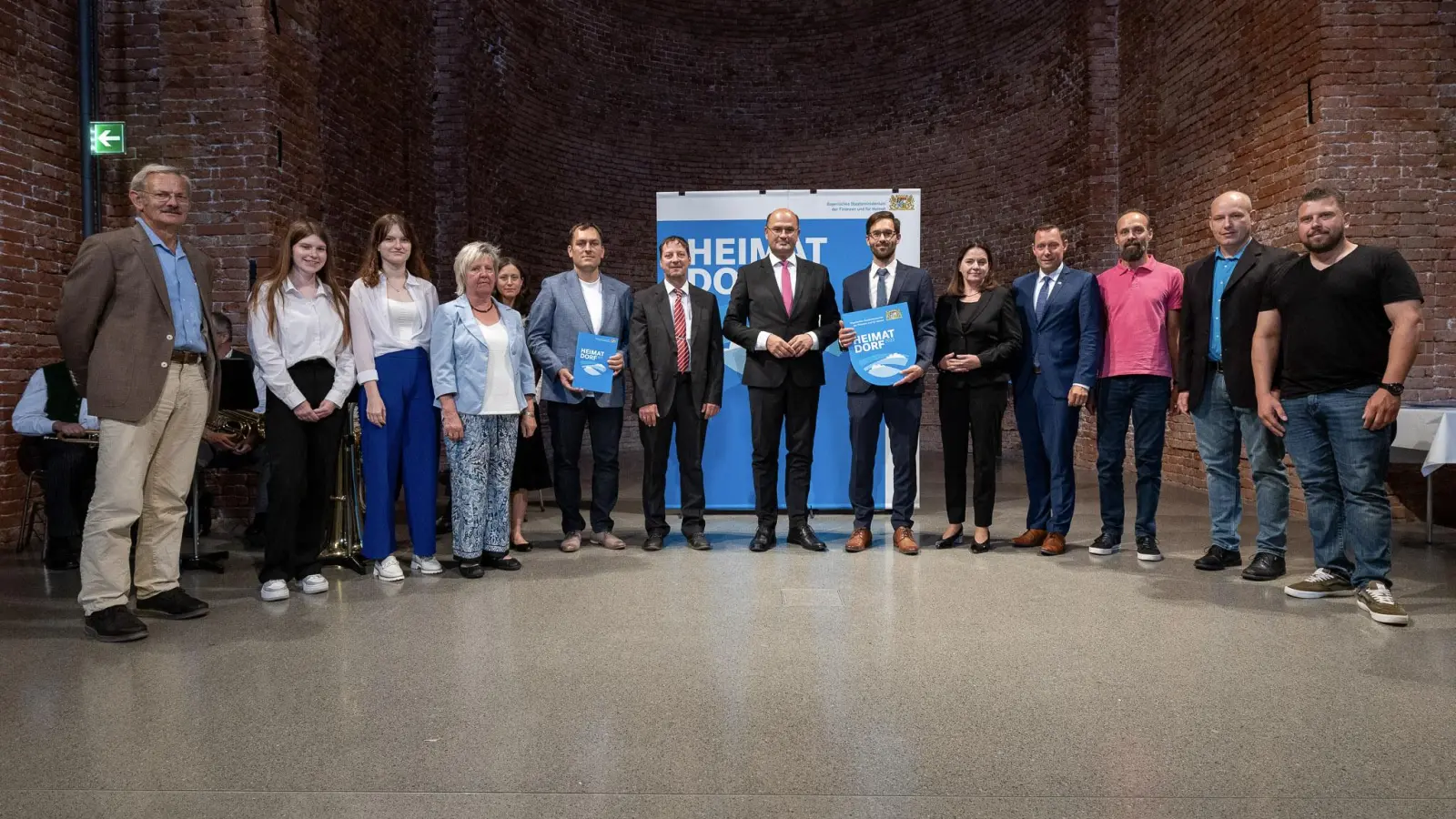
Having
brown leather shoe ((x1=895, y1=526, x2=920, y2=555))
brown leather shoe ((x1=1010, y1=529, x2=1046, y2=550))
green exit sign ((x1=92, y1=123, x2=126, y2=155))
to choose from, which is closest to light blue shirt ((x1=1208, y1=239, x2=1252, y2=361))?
brown leather shoe ((x1=1010, y1=529, x2=1046, y2=550))

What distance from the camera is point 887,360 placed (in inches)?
179

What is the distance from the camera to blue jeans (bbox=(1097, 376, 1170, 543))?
447 cm

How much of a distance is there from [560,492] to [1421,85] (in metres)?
5.49

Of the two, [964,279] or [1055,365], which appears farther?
[964,279]

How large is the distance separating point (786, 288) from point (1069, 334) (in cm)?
141

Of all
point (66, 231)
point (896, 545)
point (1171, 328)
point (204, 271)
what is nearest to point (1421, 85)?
point (1171, 328)

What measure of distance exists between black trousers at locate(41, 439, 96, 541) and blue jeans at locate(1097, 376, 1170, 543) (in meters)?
5.07

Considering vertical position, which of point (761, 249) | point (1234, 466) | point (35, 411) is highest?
point (761, 249)

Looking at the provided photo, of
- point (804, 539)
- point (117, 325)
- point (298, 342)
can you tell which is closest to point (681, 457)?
point (804, 539)

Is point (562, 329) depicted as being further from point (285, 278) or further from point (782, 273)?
point (285, 278)

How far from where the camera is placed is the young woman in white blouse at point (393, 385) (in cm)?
404

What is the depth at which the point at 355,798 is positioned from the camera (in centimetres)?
196

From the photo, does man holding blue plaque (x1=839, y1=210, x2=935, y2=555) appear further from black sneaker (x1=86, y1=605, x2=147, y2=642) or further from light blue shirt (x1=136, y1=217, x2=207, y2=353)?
black sneaker (x1=86, y1=605, x2=147, y2=642)

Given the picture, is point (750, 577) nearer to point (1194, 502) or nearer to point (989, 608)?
point (989, 608)
